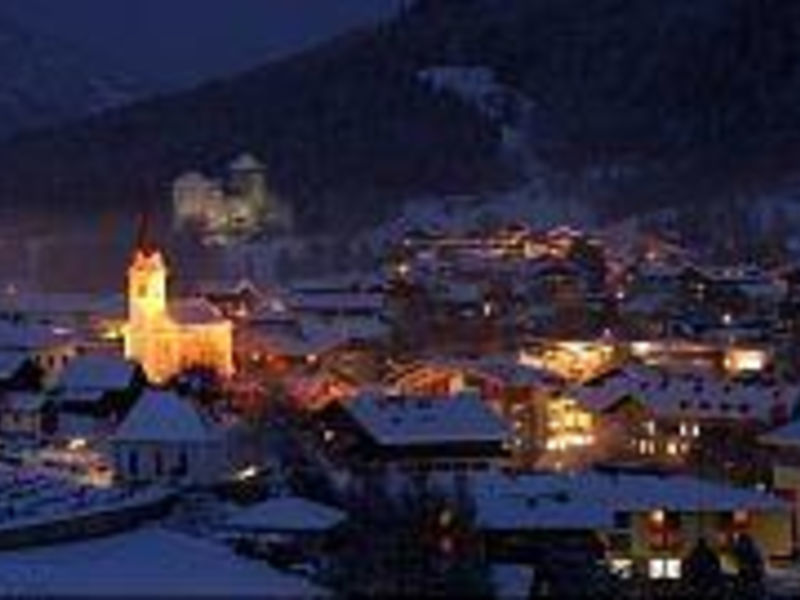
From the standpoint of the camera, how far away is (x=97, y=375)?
3884 centimetres

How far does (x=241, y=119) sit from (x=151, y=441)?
65469mm

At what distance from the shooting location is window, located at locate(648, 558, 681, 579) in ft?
85.9

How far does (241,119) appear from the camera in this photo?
97.5m

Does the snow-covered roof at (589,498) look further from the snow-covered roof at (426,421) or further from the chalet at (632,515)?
the snow-covered roof at (426,421)

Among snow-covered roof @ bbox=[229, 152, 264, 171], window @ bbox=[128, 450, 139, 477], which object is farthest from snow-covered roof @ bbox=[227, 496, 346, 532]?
snow-covered roof @ bbox=[229, 152, 264, 171]

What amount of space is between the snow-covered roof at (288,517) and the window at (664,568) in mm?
3012

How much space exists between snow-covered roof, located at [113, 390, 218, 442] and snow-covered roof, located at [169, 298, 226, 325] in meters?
10.1

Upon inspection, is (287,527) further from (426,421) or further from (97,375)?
(97,375)

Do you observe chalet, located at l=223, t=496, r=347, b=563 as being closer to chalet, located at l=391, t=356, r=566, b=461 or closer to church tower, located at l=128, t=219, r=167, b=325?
chalet, located at l=391, t=356, r=566, b=461

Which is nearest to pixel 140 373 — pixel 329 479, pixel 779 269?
pixel 329 479

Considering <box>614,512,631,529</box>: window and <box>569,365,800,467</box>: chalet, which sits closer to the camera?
<box>614,512,631,529</box>: window

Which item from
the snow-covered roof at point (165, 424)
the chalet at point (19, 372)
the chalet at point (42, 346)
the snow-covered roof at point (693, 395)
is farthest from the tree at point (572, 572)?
the chalet at point (42, 346)

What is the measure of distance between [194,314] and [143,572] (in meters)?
21.5

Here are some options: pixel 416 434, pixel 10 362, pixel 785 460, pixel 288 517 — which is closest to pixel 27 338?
pixel 10 362
